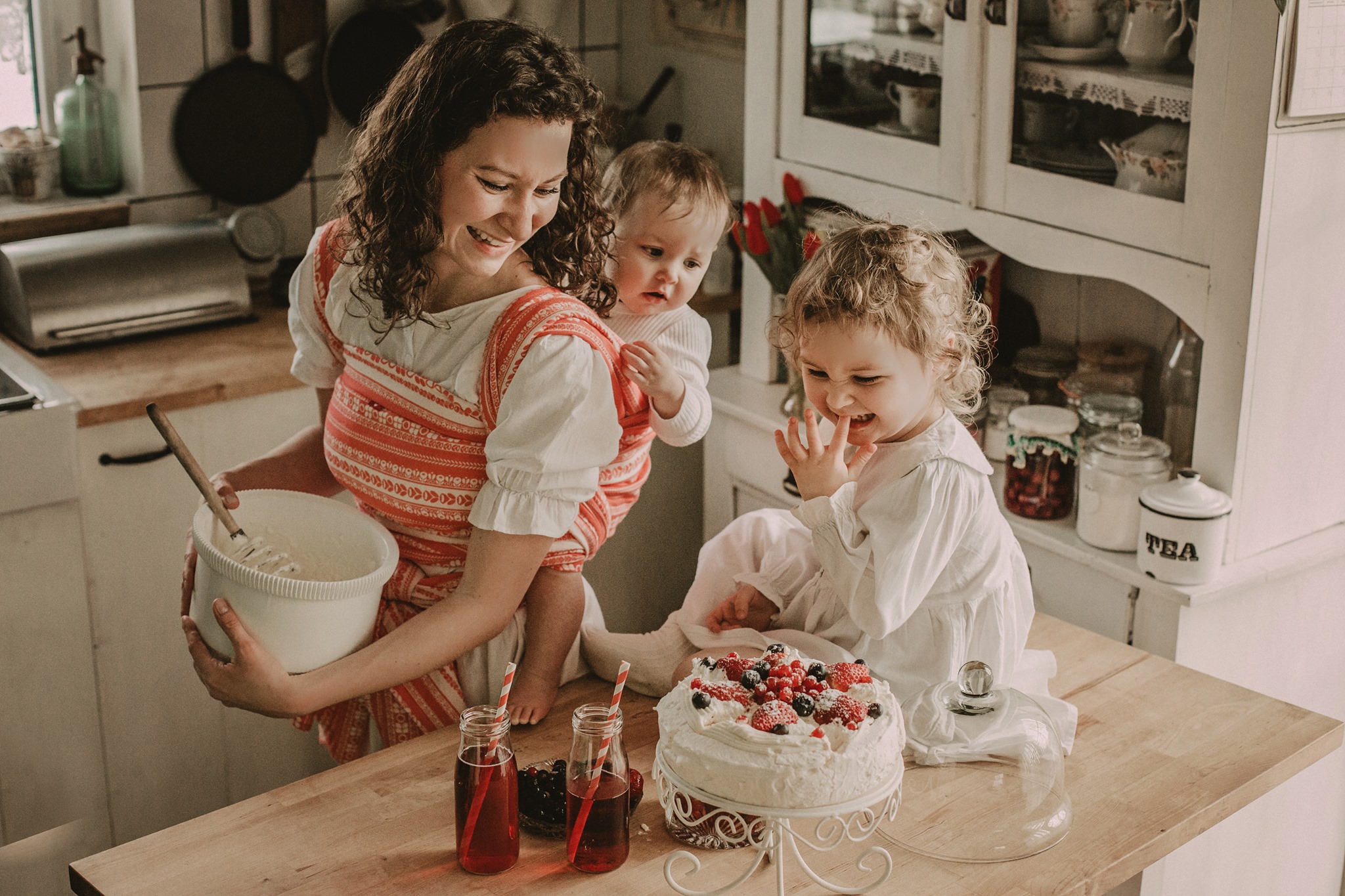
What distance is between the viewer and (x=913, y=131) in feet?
7.34

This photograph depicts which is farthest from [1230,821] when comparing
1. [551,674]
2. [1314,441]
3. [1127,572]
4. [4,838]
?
[4,838]

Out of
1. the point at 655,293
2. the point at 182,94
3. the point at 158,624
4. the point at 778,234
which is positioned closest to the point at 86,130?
the point at 182,94

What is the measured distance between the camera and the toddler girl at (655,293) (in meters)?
1.55

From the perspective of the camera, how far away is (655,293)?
1750 mm

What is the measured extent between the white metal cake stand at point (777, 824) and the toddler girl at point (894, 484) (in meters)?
0.20

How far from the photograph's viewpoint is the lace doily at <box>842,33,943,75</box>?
7.13ft

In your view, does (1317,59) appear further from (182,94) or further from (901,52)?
(182,94)

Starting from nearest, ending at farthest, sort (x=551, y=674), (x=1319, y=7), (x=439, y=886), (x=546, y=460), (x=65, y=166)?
(x=439, y=886) < (x=546, y=460) < (x=551, y=674) < (x=1319, y=7) < (x=65, y=166)

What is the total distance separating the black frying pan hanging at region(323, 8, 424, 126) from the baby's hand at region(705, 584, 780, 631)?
64.8 inches

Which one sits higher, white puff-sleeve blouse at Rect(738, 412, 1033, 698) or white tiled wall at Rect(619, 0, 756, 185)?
white tiled wall at Rect(619, 0, 756, 185)

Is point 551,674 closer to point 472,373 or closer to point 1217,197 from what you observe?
point 472,373

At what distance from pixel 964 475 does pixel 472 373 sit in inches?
20.2

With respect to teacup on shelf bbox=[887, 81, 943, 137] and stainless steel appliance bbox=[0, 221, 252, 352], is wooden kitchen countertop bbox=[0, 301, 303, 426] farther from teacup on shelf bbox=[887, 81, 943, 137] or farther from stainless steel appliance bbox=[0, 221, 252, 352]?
teacup on shelf bbox=[887, 81, 943, 137]

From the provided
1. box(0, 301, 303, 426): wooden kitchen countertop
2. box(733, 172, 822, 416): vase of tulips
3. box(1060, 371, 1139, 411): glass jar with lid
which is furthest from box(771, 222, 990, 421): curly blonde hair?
box(0, 301, 303, 426): wooden kitchen countertop
